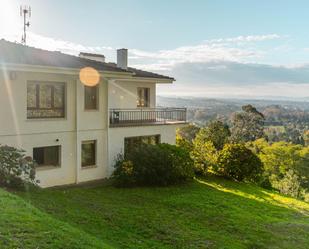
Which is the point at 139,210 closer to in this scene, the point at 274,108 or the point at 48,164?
the point at 48,164

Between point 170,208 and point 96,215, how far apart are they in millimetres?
3514

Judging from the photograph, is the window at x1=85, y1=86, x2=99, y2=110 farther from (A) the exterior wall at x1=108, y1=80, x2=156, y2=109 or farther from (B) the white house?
(A) the exterior wall at x1=108, y1=80, x2=156, y2=109

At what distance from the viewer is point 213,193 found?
→ 688 inches

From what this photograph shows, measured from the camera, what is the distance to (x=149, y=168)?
709 inches

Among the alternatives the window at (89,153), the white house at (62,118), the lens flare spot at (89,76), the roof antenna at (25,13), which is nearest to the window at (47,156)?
the white house at (62,118)

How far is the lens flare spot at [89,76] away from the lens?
17.2m

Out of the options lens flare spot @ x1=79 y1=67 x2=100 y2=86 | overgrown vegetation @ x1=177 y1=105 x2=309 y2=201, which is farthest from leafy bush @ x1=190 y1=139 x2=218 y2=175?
lens flare spot @ x1=79 y1=67 x2=100 y2=86

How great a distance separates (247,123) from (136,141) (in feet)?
186

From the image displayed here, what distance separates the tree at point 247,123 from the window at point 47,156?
5766cm

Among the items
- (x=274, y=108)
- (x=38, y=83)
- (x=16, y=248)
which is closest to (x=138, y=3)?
(x=38, y=83)

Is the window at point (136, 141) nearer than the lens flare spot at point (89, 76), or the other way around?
the lens flare spot at point (89, 76)

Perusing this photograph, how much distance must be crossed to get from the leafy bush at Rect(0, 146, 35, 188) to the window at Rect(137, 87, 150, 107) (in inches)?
419

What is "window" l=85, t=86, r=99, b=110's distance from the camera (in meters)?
18.7

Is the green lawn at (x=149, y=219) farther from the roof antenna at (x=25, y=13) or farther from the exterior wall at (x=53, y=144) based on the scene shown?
the roof antenna at (x=25, y=13)
